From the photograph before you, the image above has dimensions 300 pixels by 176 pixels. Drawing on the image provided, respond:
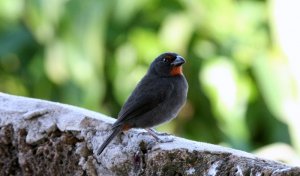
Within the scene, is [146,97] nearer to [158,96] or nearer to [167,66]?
[158,96]

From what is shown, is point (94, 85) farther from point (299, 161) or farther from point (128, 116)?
point (128, 116)

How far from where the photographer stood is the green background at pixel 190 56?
22.0ft

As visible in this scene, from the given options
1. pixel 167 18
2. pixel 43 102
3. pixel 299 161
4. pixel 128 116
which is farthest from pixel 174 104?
pixel 167 18

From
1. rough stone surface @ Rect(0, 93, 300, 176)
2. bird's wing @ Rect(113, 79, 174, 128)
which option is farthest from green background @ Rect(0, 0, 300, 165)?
rough stone surface @ Rect(0, 93, 300, 176)

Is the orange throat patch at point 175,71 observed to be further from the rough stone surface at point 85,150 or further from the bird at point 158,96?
the rough stone surface at point 85,150

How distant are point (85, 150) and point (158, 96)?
700 mm

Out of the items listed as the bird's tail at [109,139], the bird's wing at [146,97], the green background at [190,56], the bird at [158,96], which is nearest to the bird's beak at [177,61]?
the bird at [158,96]

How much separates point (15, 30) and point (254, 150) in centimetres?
233

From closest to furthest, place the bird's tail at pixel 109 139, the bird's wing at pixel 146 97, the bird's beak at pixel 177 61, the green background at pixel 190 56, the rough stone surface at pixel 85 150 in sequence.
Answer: the rough stone surface at pixel 85 150 → the bird's tail at pixel 109 139 → the bird's wing at pixel 146 97 → the bird's beak at pixel 177 61 → the green background at pixel 190 56

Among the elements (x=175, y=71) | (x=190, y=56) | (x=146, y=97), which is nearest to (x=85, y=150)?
(x=146, y=97)

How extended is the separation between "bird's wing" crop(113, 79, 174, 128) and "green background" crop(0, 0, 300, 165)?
247 centimetres

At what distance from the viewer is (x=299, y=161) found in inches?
240

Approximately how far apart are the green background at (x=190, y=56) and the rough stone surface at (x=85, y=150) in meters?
3.05

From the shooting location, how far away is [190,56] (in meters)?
7.21
